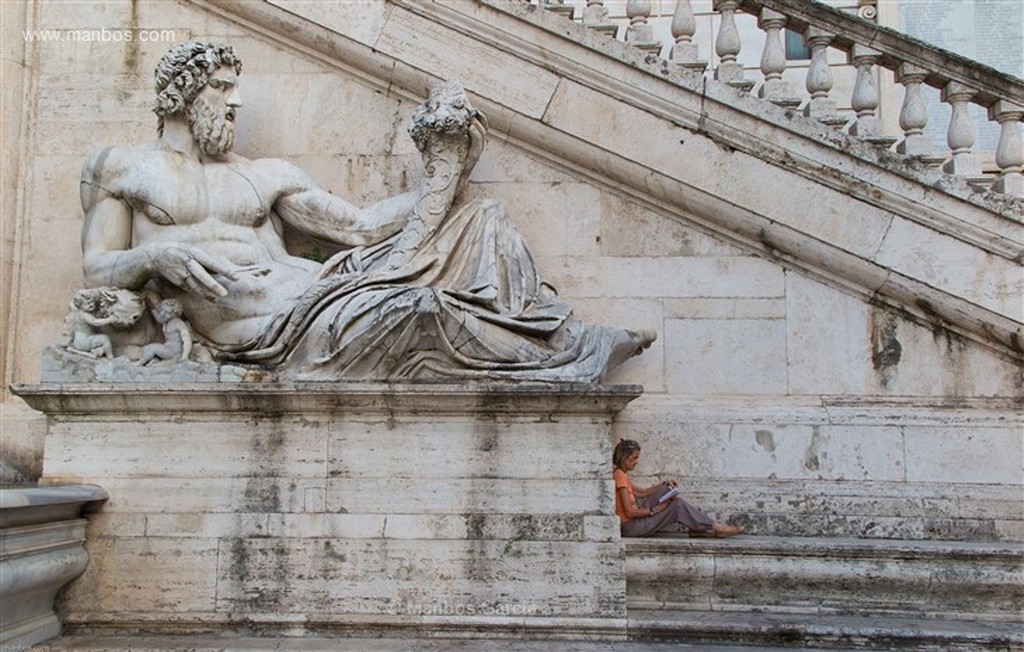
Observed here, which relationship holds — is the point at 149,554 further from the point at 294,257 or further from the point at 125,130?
the point at 125,130

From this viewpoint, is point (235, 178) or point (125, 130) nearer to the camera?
point (235, 178)

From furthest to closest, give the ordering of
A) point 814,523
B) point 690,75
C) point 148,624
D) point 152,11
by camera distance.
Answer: point 152,11
point 690,75
point 814,523
point 148,624

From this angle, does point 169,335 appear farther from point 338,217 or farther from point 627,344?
point 627,344

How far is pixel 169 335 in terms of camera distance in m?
6.58

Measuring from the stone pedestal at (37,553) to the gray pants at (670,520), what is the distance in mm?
3138

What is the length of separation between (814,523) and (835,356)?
3.75 ft

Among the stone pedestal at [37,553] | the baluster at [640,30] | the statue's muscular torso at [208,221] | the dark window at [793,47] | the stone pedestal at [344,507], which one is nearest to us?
the stone pedestal at [37,553]

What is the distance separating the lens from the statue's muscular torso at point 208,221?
21.7 feet

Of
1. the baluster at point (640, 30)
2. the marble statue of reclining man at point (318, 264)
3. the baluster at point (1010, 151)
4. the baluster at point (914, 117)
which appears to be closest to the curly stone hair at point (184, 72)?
the marble statue of reclining man at point (318, 264)

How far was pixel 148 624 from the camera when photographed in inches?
235

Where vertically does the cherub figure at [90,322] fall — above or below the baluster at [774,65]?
below

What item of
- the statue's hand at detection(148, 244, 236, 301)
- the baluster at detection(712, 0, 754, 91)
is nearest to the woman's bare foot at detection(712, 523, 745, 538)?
the baluster at detection(712, 0, 754, 91)

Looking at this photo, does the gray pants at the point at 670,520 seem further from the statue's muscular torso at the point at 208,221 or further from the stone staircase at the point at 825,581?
the statue's muscular torso at the point at 208,221

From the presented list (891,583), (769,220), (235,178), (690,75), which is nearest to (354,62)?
(235,178)
